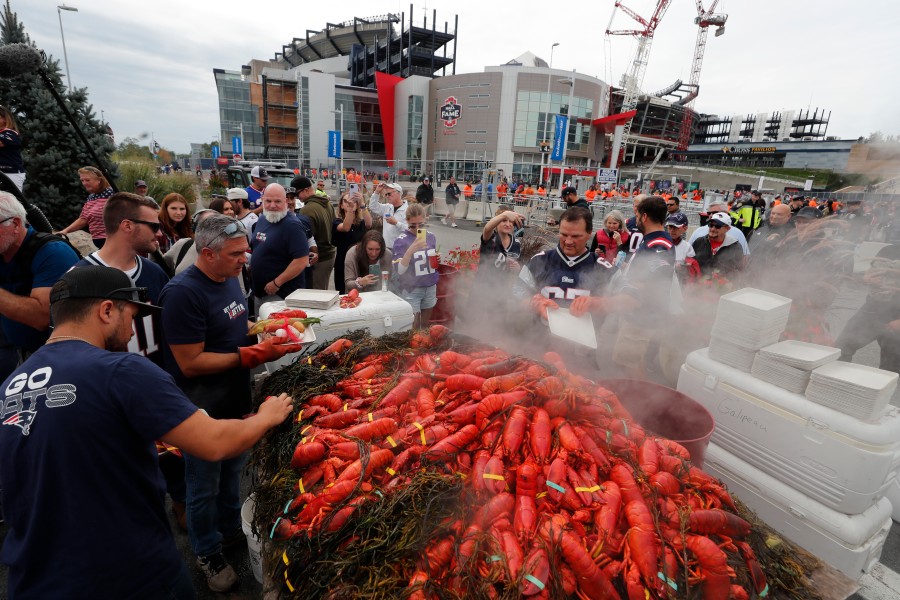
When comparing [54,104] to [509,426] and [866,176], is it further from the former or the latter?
[866,176]

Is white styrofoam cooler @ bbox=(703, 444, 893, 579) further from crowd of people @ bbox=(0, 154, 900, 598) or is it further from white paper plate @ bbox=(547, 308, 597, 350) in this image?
crowd of people @ bbox=(0, 154, 900, 598)

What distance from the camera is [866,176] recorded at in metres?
4.44

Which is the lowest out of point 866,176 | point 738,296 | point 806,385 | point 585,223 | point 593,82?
point 806,385

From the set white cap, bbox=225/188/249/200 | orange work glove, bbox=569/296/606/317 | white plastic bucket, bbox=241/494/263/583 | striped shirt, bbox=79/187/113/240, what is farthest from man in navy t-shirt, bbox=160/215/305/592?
striped shirt, bbox=79/187/113/240

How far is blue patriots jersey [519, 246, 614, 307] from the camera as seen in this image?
13.3 feet

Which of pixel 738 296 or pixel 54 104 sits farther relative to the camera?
pixel 54 104

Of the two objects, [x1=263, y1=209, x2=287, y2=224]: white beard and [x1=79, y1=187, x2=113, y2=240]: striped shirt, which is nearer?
[x1=263, y1=209, x2=287, y2=224]: white beard

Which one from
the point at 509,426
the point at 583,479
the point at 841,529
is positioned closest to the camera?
the point at 583,479

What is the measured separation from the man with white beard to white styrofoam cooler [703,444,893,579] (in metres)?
4.50

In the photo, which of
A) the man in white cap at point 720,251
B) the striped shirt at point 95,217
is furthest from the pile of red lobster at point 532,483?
the striped shirt at point 95,217

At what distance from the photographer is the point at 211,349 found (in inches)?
109

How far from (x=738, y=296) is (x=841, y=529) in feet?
5.35

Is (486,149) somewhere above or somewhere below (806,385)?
above

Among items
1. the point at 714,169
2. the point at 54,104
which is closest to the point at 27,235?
the point at 54,104
